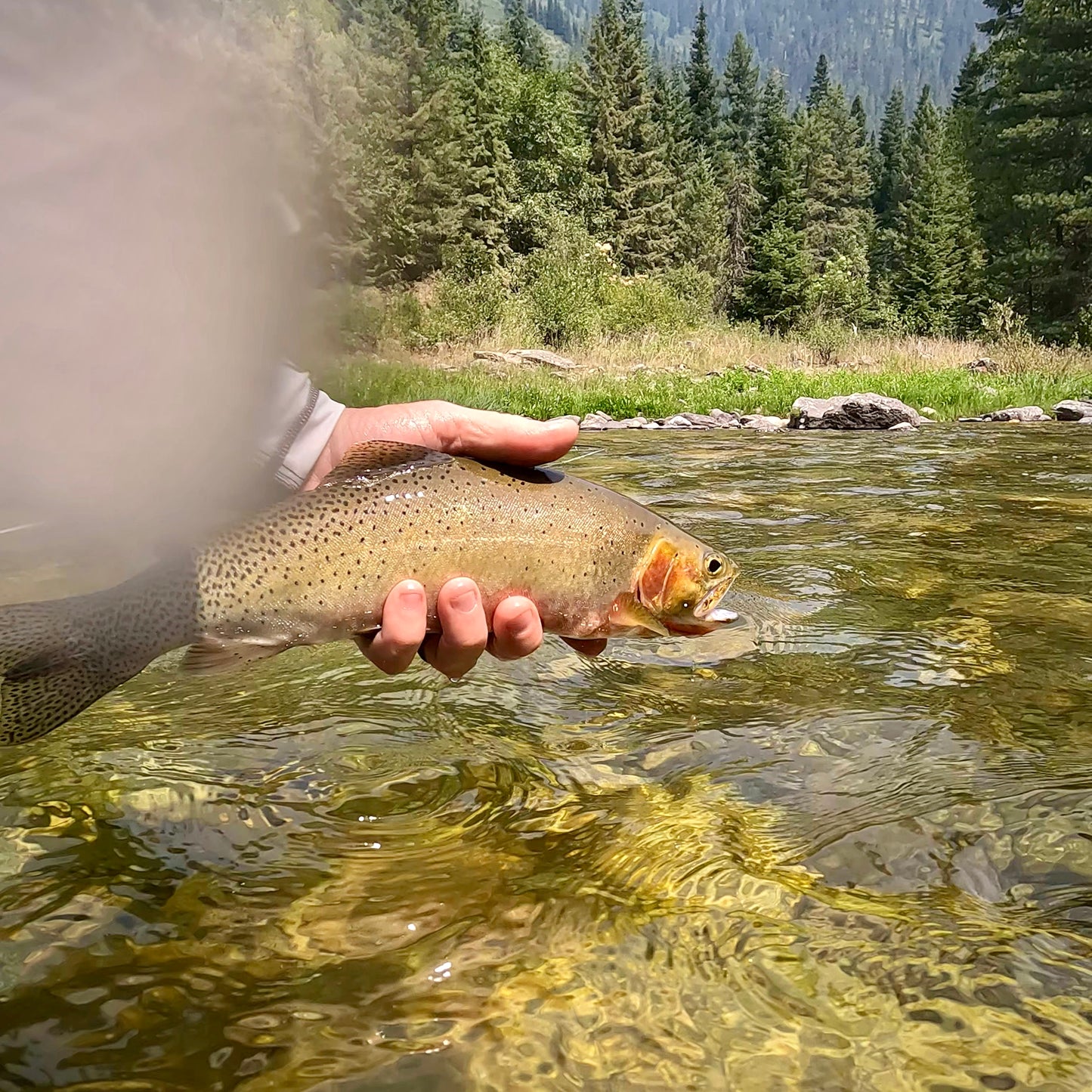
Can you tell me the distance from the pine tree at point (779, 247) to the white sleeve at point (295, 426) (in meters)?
58.3

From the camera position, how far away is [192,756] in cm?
315

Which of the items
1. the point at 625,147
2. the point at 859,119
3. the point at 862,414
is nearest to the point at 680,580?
the point at 862,414

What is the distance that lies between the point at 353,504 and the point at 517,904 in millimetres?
1263

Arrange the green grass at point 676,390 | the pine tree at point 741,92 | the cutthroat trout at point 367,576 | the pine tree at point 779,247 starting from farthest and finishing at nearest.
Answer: the pine tree at point 741,92, the pine tree at point 779,247, the green grass at point 676,390, the cutthroat trout at point 367,576

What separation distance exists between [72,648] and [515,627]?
129 centimetres

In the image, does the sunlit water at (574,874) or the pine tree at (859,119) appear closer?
the sunlit water at (574,874)

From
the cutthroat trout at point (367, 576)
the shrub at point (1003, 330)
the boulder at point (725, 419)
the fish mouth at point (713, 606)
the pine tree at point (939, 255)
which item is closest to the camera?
the cutthroat trout at point (367, 576)

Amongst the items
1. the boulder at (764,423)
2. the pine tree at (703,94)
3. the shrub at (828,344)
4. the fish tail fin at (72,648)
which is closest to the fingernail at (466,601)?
the fish tail fin at (72,648)

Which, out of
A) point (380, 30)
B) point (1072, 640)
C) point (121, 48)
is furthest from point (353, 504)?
point (380, 30)

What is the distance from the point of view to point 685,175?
72.2 meters

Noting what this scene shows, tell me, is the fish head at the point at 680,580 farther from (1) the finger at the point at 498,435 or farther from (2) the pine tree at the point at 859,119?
(2) the pine tree at the point at 859,119

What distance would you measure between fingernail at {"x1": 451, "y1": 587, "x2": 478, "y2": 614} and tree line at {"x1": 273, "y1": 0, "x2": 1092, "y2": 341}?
31.0m

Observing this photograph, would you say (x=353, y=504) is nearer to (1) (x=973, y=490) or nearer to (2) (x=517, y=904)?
(2) (x=517, y=904)

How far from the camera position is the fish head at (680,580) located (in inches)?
126
